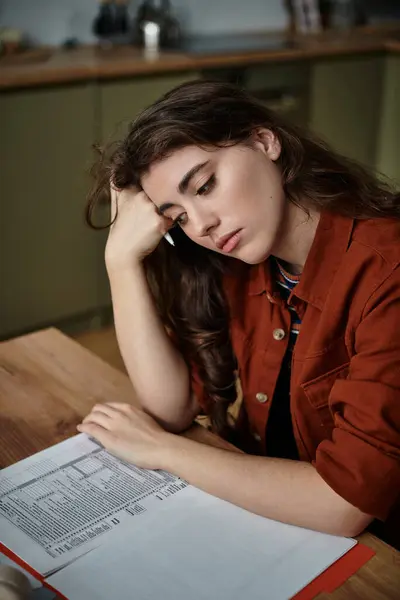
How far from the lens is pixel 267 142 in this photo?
1229 millimetres

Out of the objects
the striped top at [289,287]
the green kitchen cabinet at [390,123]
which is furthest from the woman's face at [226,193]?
the green kitchen cabinet at [390,123]

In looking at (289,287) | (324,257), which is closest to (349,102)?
(289,287)

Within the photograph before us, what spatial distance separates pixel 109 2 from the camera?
3287 mm

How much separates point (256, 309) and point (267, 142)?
30 cm

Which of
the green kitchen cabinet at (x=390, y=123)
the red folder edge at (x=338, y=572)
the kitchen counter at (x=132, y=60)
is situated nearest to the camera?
the red folder edge at (x=338, y=572)

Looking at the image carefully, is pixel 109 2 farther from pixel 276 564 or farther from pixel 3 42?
pixel 276 564

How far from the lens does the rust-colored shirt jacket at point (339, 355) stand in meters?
0.99

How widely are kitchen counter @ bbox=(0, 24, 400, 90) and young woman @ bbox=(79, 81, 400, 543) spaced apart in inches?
58.1

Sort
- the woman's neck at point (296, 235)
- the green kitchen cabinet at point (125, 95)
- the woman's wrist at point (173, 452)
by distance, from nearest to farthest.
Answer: the woman's wrist at point (173, 452) → the woman's neck at point (296, 235) → the green kitchen cabinet at point (125, 95)

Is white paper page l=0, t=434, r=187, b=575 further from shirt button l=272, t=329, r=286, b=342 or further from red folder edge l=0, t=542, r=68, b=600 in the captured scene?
shirt button l=272, t=329, r=286, b=342

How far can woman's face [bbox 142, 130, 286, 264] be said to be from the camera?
1.14 m

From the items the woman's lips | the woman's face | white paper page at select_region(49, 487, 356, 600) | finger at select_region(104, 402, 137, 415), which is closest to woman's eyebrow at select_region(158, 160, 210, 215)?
the woman's face

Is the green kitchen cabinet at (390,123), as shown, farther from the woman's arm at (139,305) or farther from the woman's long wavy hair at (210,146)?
the woman's arm at (139,305)

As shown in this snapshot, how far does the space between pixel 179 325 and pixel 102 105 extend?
164 cm
